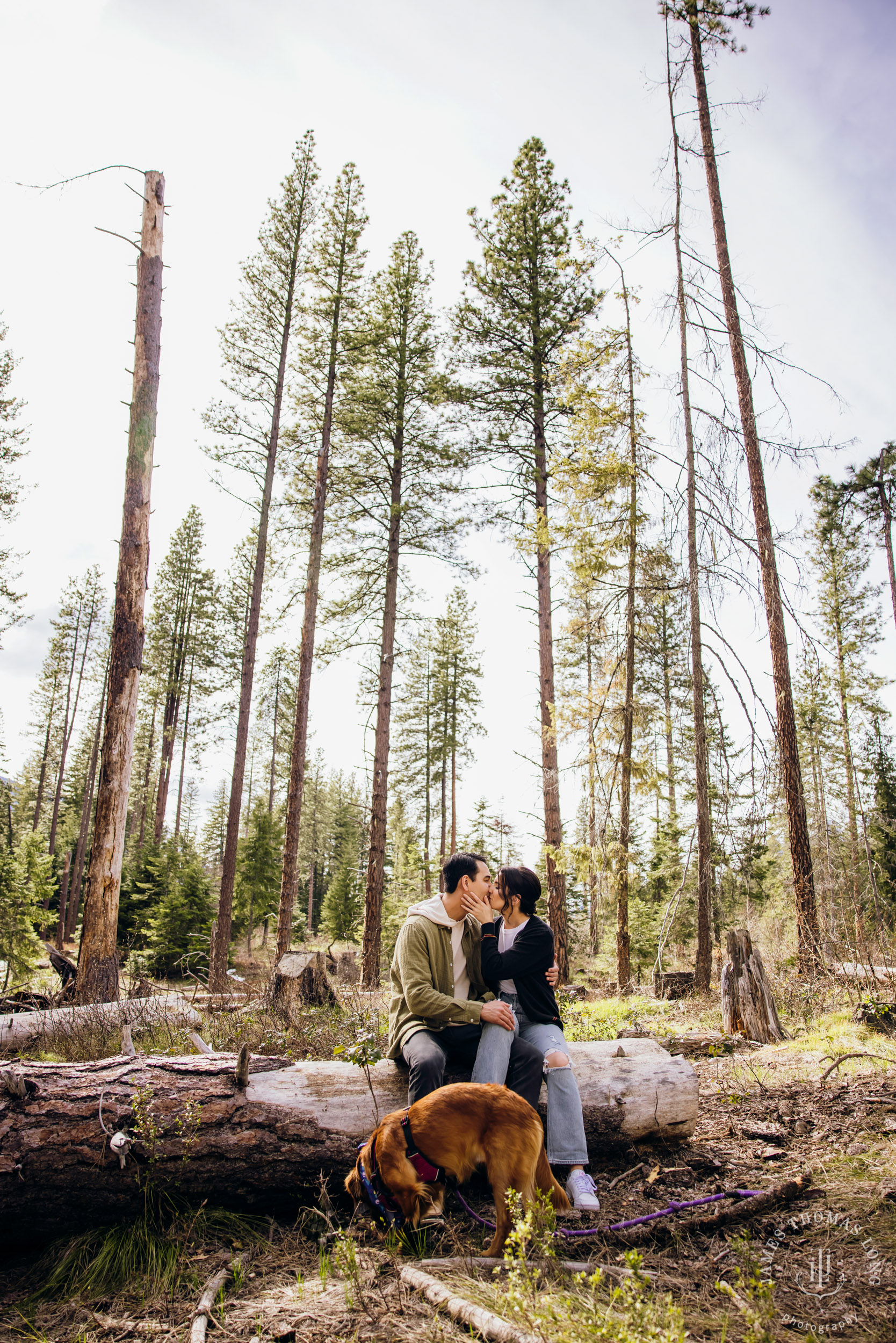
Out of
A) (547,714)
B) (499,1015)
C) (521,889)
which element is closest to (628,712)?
(547,714)

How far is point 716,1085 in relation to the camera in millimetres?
5512

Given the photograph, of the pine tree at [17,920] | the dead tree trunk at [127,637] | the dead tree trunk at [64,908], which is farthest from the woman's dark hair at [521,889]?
the dead tree trunk at [64,908]

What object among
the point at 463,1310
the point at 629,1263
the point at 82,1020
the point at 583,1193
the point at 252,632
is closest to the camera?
the point at 629,1263

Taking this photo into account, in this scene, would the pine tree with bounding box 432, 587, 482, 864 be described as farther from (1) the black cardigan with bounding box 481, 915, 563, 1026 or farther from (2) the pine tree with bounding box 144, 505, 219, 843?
(1) the black cardigan with bounding box 481, 915, 563, 1026

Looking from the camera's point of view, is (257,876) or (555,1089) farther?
(257,876)

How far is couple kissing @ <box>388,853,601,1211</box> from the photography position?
3852mm

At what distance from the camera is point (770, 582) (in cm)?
942

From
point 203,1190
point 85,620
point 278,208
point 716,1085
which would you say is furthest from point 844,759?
point 85,620

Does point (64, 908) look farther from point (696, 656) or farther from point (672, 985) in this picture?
point (696, 656)

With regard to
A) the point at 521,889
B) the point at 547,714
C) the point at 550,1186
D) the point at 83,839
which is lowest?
the point at 550,1186

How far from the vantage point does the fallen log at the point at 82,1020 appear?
6.41 metres

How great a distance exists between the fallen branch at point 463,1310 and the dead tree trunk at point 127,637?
5.44 meters

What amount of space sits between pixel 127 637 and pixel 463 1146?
6.48 meters

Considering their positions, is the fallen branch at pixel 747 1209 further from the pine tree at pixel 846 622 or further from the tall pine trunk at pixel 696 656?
the pine tree at pixel 846 622
